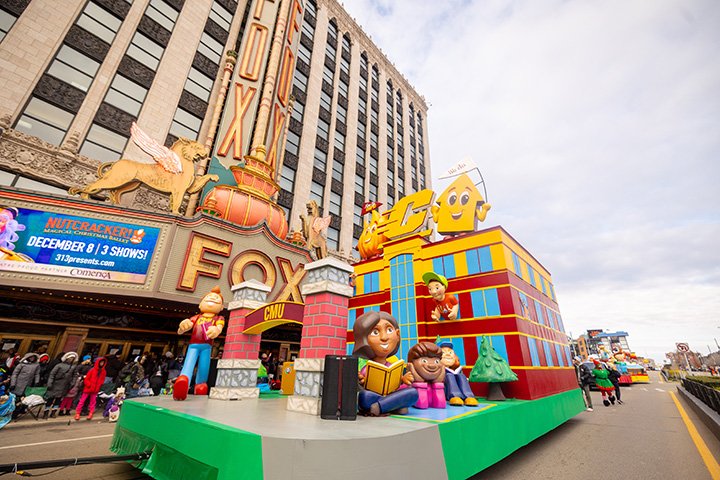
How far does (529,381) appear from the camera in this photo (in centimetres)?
659

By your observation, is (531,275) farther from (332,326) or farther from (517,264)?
(332,326)

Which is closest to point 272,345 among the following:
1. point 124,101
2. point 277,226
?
point 277,226

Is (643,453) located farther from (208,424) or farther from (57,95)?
(57,95)

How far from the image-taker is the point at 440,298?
7441mm

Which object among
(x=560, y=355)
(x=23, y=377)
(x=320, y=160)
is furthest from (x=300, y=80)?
(x=560, y=355)

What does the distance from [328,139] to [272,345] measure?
16225 millimetres

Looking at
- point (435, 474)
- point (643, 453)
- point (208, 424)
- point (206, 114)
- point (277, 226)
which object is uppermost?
point (206, 114)

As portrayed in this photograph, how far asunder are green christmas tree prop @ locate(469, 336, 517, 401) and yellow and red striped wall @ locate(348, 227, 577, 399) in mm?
543

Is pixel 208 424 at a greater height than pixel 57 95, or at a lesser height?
lesser

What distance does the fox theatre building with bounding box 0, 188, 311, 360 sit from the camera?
951cm

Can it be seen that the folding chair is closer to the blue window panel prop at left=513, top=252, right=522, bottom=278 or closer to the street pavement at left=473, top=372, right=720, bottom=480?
the street pavement at left=473, top=372, right=720, bottom=480

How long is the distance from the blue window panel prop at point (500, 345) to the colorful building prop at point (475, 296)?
2 cm

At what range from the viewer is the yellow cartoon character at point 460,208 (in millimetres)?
8852

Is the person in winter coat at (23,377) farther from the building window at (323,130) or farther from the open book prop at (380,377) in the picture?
the building window at (323,130)
